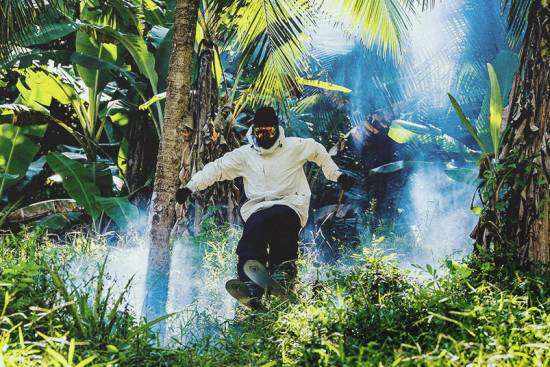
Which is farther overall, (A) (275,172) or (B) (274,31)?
(B) (274,31)

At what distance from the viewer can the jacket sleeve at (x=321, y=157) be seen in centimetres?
746

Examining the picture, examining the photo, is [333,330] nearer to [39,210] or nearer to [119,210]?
[119,210]

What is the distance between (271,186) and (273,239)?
0.46m

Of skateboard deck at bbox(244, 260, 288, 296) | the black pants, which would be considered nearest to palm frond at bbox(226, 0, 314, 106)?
the black pants

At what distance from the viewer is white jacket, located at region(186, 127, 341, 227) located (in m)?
7.33

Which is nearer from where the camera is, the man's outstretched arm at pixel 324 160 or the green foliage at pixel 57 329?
the green foliage at pixel 57 329

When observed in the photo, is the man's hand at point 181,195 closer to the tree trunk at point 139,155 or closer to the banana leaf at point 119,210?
the banana leaf at point 119,210

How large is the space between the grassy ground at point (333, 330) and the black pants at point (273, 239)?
1.31m

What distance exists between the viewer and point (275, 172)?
24.1 ft

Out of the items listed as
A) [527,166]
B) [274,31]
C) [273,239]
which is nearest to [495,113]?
[527,166]

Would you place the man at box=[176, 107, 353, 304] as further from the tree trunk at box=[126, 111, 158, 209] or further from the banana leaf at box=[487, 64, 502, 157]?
the tree trunk at box=[126, 111, 158, 209]

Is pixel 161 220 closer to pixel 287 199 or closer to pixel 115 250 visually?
pixel 287 199

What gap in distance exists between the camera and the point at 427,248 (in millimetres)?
12656

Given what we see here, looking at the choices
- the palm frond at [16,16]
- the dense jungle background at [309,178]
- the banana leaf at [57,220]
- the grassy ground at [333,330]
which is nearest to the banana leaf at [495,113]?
the dense jungle background at [309,178]
